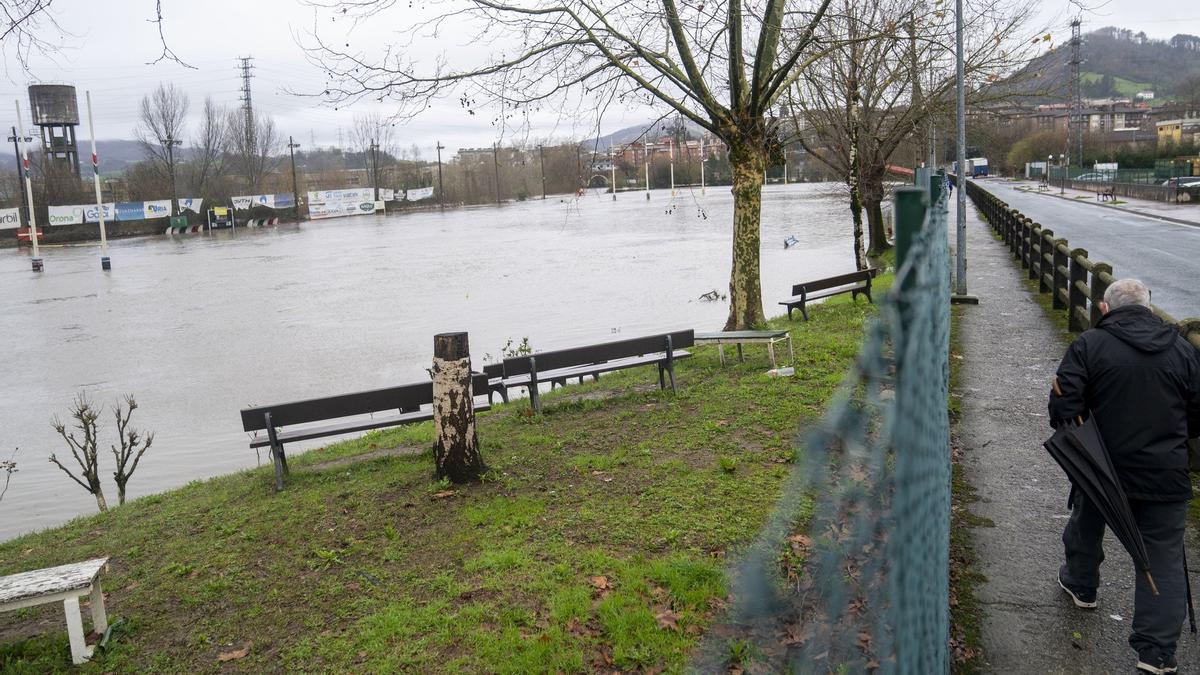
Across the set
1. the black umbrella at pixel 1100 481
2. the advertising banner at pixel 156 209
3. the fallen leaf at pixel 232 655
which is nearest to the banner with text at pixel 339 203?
the advertising banner at pixel 156 209

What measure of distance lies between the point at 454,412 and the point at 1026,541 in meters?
4.20

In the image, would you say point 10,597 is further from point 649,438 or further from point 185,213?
point 185,213

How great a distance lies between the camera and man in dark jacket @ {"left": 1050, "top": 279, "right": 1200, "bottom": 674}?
4.16 meters

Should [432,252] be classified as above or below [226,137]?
below

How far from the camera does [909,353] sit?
1.58 m

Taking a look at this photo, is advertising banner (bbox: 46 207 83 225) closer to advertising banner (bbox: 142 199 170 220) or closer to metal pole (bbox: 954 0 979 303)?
advertising banner (bbox: 142 199 170 220)

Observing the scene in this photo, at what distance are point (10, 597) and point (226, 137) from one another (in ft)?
377

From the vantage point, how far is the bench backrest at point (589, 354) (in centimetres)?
1004

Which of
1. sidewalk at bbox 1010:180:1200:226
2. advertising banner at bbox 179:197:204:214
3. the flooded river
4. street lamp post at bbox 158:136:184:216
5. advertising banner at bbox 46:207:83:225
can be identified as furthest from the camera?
advertising banner at bbox 179:197:204:214

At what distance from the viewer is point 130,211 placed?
268ft

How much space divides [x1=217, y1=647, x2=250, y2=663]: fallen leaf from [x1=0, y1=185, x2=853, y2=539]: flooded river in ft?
11.8

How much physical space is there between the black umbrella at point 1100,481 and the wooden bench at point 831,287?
38.0ft

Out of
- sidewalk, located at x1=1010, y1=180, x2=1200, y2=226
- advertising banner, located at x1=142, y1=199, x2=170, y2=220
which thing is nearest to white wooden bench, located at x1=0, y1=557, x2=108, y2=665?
sidewalk, located at x1=1010, y1=180, x2=1200, y2=226

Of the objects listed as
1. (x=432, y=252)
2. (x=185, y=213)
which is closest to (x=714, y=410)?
(x=432, y=252)
